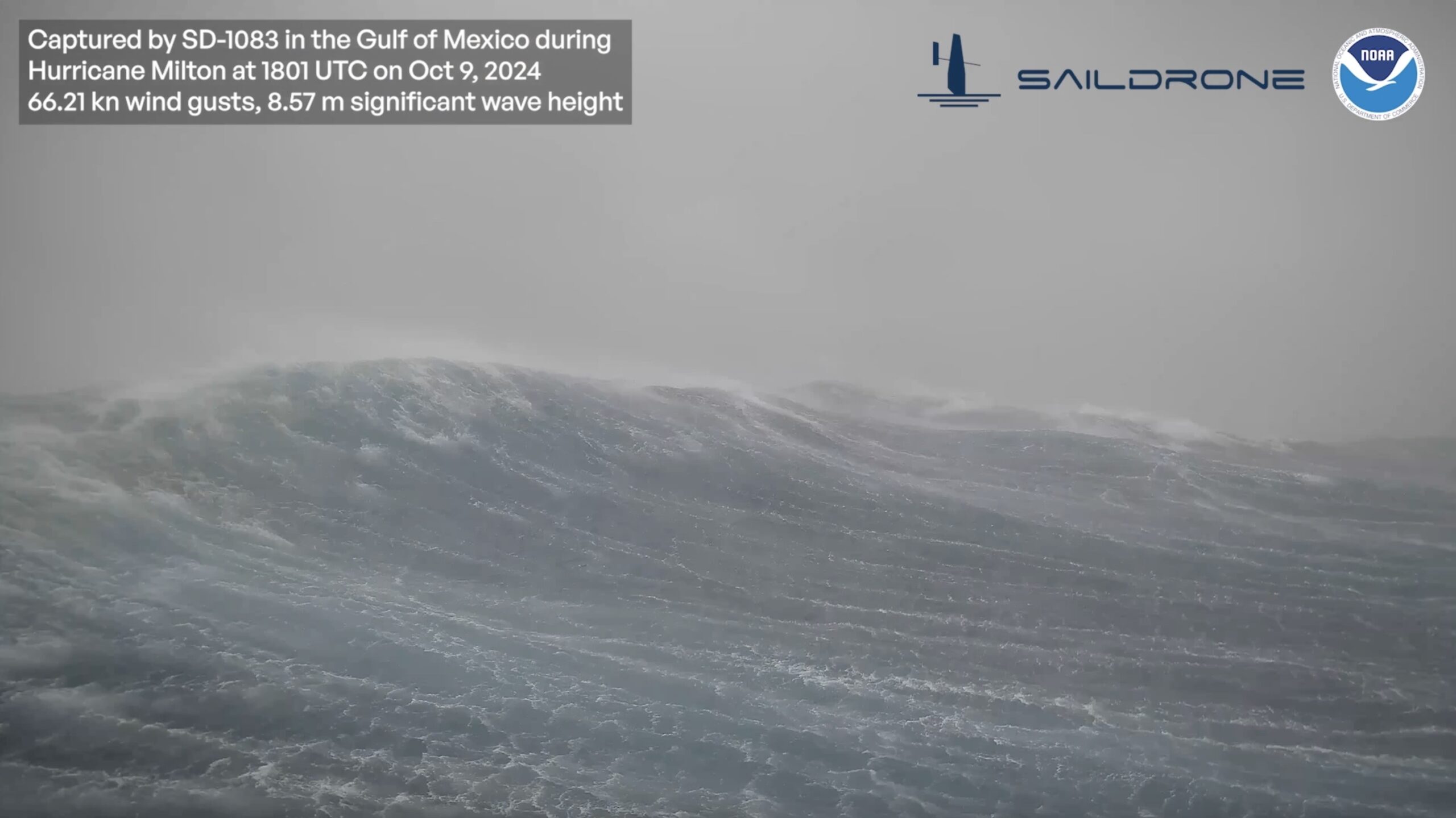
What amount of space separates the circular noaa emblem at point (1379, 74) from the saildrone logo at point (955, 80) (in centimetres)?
289

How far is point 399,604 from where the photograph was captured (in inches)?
219

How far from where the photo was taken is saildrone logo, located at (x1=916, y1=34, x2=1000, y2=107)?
668cm

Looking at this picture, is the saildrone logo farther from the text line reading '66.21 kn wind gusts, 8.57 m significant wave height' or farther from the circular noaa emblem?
the circular noaa emblem

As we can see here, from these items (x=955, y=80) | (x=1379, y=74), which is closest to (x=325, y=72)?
(x=955, y=80)

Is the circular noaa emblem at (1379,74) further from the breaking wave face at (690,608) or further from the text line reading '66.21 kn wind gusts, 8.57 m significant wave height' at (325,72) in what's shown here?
the text line reading '66.21 kn wind gusts, 8.57 m significant wave height' at (325,72)

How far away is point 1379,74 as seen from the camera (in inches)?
269

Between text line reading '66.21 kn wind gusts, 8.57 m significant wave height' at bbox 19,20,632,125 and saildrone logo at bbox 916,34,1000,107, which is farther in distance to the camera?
saildrone logo at bbox 916,34,1000,107

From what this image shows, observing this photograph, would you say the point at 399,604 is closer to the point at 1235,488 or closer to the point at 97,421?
the point at 97,421

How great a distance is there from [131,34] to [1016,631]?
7.88 metres

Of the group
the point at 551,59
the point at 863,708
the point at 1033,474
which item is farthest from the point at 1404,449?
the point at 551,59

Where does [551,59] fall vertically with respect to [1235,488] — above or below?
above

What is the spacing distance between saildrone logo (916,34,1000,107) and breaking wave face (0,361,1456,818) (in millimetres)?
2534

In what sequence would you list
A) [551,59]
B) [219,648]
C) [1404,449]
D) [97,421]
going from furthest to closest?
1. [1404,449]
2. [551,59]
3. [97,421]
4. [219,648]

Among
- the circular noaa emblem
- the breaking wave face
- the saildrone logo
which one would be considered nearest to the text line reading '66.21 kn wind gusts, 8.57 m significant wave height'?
the breaking wave face
